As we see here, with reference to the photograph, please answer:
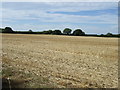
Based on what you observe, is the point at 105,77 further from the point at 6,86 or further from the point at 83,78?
the point at 6,86

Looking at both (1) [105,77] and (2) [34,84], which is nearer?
(2) [34,84]

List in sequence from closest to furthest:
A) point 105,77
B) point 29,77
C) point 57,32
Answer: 1. point 29,77
2. point 105,77
3. point 57,32

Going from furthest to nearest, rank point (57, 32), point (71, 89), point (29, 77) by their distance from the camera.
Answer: point (57, 32) → point (29, 77) → point (71, 89)

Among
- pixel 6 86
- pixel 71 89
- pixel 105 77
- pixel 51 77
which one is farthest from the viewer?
pixel 105 77

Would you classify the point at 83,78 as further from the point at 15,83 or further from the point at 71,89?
the point at 15,83

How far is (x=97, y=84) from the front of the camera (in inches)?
328

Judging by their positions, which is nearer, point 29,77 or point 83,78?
point 29,77

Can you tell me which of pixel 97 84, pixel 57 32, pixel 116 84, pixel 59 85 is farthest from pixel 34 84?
pixel 57 32

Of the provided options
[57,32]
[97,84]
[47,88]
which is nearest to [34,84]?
[47,88]

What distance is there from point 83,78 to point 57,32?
8796 cm

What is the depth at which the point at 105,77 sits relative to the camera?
968 cm

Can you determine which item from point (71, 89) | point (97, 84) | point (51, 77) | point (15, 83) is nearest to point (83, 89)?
point (71, 89)

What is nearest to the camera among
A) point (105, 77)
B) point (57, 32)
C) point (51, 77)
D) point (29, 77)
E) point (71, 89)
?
point (71, 89)

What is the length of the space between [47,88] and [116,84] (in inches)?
127
